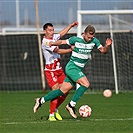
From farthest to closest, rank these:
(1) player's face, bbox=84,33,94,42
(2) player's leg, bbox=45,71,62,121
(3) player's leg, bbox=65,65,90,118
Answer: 1. (2) player's leg, bbox=45,71,62,121
2. (3) player's leg, bbox=65,65,90,118
3. (1) player's face, bbox=84,33,94,42

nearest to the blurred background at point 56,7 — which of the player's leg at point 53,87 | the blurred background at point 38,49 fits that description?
the blurred background at point 38,49

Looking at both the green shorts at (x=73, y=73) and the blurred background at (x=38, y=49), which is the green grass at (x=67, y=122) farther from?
the blurred background at (x=38, y=49)

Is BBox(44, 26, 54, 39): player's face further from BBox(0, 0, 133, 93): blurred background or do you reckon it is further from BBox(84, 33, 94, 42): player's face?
BBox(0, 0, 133, 93): blurred background

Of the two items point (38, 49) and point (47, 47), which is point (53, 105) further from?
point (38, 49)

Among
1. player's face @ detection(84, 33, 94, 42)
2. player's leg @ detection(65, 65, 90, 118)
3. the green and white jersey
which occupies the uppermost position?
player's face @ detection(84, 33, 94, 42)

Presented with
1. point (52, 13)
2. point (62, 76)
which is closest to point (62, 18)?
point (52, 13)

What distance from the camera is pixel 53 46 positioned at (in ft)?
43.1

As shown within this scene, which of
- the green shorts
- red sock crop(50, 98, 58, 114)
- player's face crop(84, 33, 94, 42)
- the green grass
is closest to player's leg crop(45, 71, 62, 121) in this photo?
red sock crop(50, 98, 58, 114)

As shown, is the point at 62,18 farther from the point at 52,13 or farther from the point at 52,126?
the point at 52,126

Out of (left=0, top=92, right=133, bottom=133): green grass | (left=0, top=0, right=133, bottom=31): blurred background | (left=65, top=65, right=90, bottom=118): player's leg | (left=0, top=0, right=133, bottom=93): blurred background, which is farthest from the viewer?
(left=0, top=0, right=133, bottom=31): blurred background

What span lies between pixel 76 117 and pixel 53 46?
1571mm

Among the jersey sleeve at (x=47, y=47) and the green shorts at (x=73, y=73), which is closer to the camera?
the green shorts at (x=73, y=73)

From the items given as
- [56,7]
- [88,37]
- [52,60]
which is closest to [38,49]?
[56,7]

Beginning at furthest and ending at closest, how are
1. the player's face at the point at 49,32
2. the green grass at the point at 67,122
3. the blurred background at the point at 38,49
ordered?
the blurred background at the point at 38,49
the player's face at the point at 49,32
the green grass at the point at 67,122
